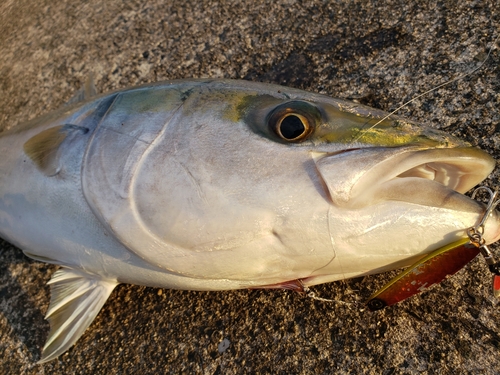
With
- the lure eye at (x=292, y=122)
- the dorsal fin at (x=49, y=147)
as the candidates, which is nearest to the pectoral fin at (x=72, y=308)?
the dorsal fin at (x=49, y=147)

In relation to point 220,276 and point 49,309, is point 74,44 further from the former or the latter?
point 220,276

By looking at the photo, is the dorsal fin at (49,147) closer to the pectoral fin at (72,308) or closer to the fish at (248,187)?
the fish at (248,187)

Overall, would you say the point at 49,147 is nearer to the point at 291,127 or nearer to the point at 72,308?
the point at 72,308

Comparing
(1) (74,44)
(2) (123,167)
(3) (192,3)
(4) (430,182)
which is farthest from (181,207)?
(1) (74,44)

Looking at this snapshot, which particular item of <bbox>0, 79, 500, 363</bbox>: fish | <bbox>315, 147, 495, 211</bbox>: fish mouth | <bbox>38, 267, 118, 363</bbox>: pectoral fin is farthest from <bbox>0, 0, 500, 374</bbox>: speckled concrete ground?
<bbox>315, 147, 495, 211</bbox>: fish mouth

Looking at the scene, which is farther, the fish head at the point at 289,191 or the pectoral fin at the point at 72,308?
the pectoral fin at the point at 72,308

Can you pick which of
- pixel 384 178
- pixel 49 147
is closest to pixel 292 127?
pixel 384 178

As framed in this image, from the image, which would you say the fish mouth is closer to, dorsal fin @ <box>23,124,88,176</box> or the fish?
the fish

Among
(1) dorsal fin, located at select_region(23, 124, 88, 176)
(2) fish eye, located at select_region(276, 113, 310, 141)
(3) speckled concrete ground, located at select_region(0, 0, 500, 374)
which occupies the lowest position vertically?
(3) speckled concrete ground, located at select_region(0, 0, 500, 374)
